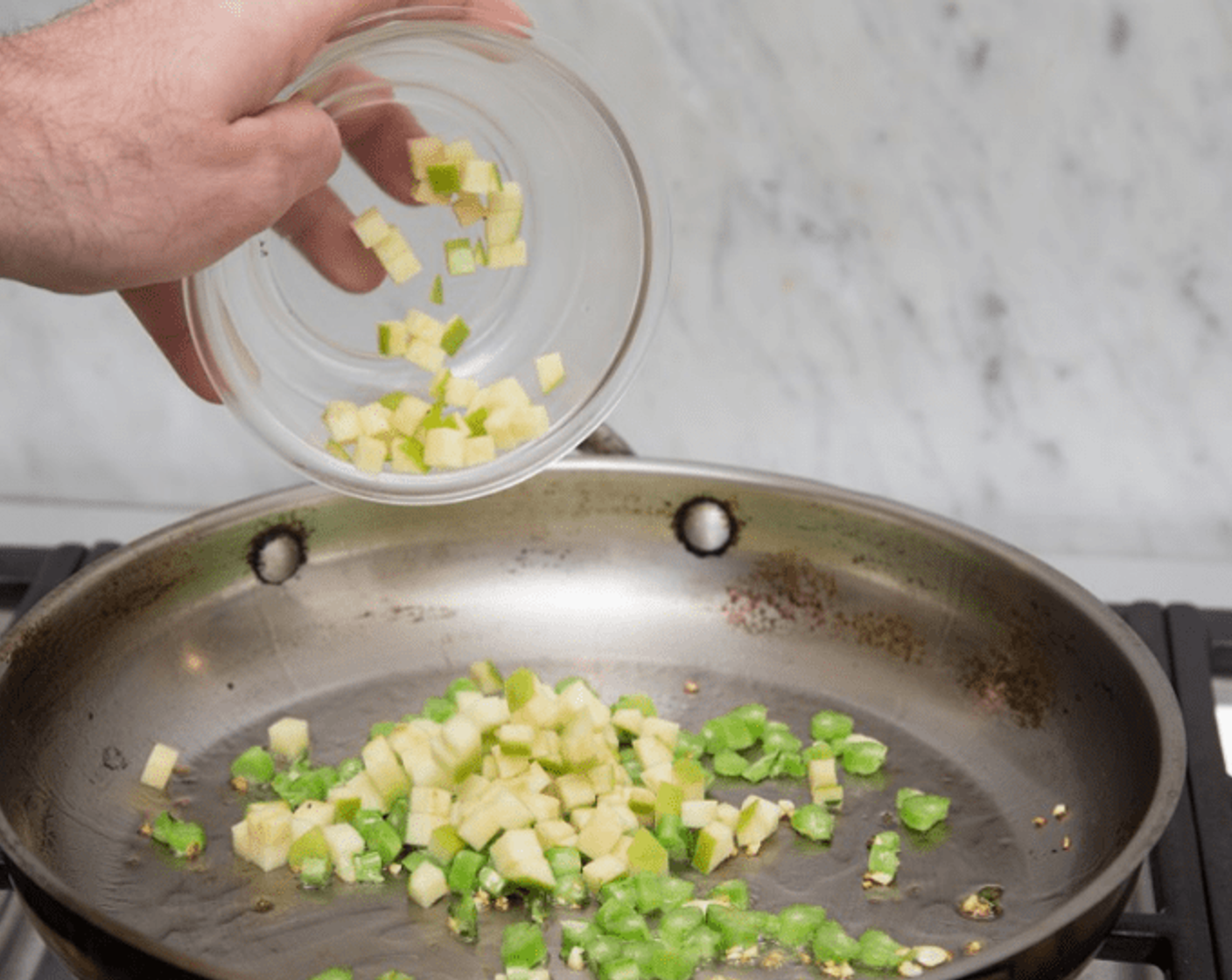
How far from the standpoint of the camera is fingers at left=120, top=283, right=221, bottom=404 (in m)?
1.02

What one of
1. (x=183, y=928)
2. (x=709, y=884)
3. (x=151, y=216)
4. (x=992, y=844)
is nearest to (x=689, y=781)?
(x=709, y=884)

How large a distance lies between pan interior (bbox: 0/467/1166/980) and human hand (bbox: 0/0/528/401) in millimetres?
247

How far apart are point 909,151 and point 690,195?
16 centimetres

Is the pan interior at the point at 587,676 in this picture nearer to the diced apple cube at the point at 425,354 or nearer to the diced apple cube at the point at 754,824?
the diced apple cube at the point at 754,824

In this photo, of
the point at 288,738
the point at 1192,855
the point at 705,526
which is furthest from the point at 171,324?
the point at 1192,855

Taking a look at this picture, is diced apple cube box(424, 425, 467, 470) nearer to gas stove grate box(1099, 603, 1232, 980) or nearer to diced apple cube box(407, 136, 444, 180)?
diced apple cube box(407, 136, 444, 180)

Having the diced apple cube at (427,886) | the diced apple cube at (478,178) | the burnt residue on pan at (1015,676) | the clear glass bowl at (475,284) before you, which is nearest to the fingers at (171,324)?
the clear glass bowl at (475,284)

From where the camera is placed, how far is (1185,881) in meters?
0.88

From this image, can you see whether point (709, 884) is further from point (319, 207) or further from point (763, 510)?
point (319, 207)

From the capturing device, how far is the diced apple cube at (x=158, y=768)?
100 cm

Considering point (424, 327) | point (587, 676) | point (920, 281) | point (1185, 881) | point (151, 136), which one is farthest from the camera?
point (920, 281)

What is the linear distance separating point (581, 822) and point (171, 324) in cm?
39

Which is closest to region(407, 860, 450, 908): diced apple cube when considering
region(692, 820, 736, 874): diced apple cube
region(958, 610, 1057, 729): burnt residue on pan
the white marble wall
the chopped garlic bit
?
region(692, 820, 736, 874): diced apple cube

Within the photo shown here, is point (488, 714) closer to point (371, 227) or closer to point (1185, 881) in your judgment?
point (371, 227)
